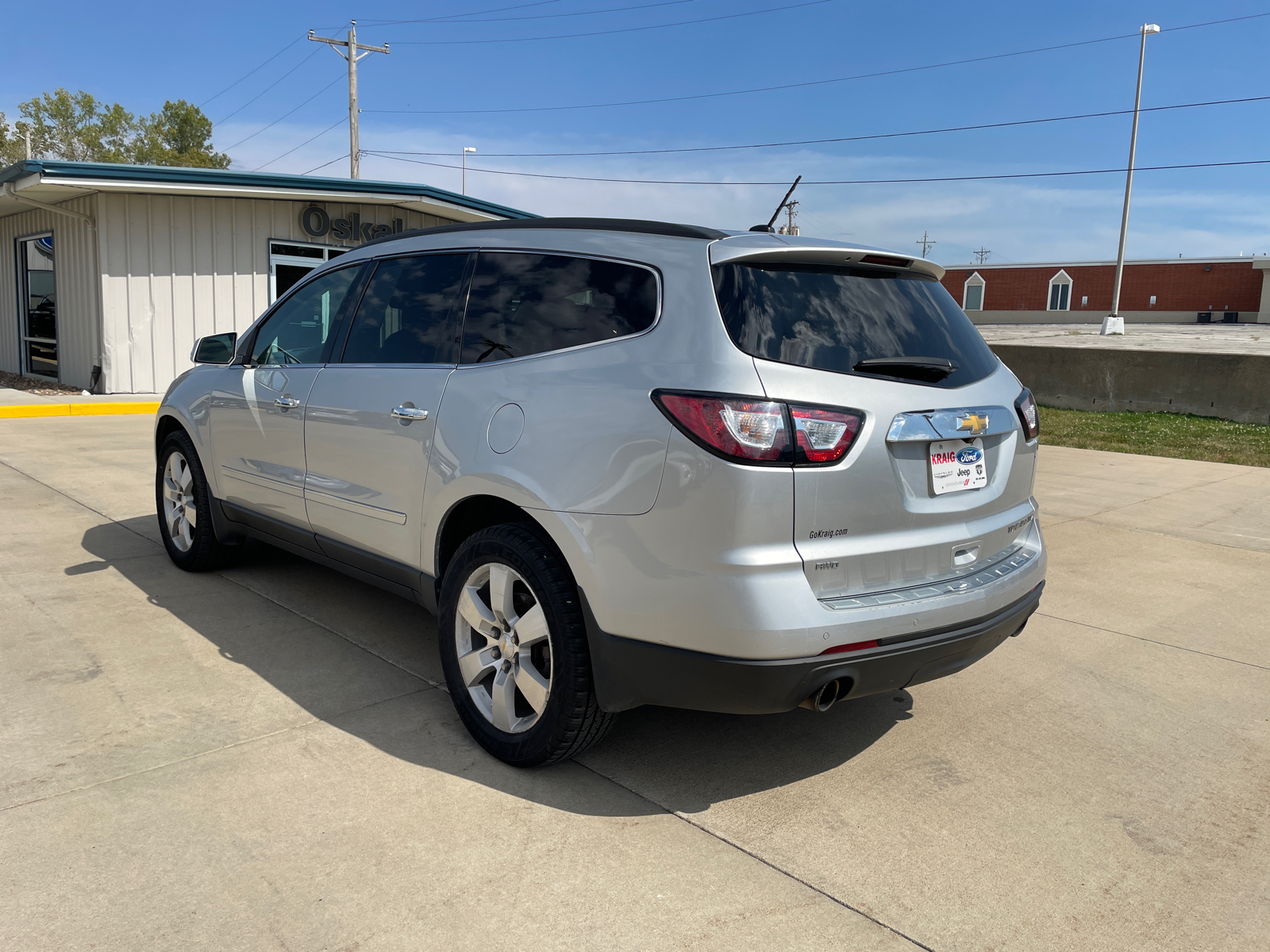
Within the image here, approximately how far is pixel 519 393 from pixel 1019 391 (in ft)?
5.86

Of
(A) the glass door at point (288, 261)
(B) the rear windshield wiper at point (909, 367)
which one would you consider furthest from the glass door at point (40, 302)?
(B) the rear windshield wiper at point (909, 367)

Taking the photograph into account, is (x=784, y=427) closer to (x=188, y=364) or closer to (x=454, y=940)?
(x=454, y=940)

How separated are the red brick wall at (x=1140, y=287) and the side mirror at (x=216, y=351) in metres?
52.6

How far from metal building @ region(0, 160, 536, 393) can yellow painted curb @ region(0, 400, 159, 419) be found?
1524mm

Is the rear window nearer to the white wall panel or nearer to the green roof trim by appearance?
the green roof trim

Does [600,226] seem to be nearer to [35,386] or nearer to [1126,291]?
[35,386]

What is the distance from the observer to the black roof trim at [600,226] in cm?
303

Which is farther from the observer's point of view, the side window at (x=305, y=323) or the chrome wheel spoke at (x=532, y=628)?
the side window at (x=305, y=323)

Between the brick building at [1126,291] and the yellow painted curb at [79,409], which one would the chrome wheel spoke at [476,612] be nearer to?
the yellow painted curb at [79,409]

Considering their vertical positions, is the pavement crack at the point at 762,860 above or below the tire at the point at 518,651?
below

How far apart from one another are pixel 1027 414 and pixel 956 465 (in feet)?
2.05

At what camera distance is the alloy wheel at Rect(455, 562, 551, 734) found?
3.12m

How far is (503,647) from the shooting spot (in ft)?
10.6

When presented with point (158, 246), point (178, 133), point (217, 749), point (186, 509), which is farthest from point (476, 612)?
point (178, 133)
